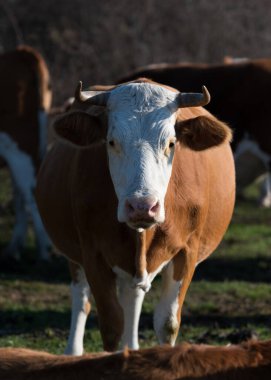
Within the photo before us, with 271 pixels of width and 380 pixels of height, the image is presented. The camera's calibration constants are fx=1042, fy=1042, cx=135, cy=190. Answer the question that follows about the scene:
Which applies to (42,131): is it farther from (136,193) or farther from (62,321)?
(136,193)

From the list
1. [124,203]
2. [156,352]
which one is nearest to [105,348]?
[124,203]

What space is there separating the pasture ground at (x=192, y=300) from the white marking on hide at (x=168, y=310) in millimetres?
1201

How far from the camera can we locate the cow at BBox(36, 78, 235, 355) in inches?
242

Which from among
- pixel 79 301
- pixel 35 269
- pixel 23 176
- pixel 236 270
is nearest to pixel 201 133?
pixel 79 301

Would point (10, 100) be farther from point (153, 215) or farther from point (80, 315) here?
point (153, 215)

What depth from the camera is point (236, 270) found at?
11.9m

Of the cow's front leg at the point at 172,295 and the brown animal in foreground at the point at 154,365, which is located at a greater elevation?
the brown animal in foreground at the point at 154,365

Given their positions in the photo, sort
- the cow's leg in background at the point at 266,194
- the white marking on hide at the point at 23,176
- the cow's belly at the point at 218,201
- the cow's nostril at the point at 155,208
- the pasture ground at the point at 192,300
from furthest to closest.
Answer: the cow's leg in background at the point at 266,194, the white marking on hide at the point at 23,176, the pasture ground at the point at 192,300, the cow's belly at the point at 218,201, the cow's nostril at the point at 155,208

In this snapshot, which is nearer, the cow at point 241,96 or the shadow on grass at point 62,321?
the shadow on grass at point 62,321

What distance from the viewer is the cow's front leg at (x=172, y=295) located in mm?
6910

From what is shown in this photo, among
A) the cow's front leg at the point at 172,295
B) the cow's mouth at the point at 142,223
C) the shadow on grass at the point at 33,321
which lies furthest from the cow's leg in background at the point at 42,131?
the cow's mouth at the point at 142,223

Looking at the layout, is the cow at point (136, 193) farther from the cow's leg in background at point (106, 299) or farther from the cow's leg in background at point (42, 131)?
the cow's leg in background at point (42, 131)

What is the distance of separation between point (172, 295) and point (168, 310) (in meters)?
0.11

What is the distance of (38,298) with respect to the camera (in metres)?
10.2
